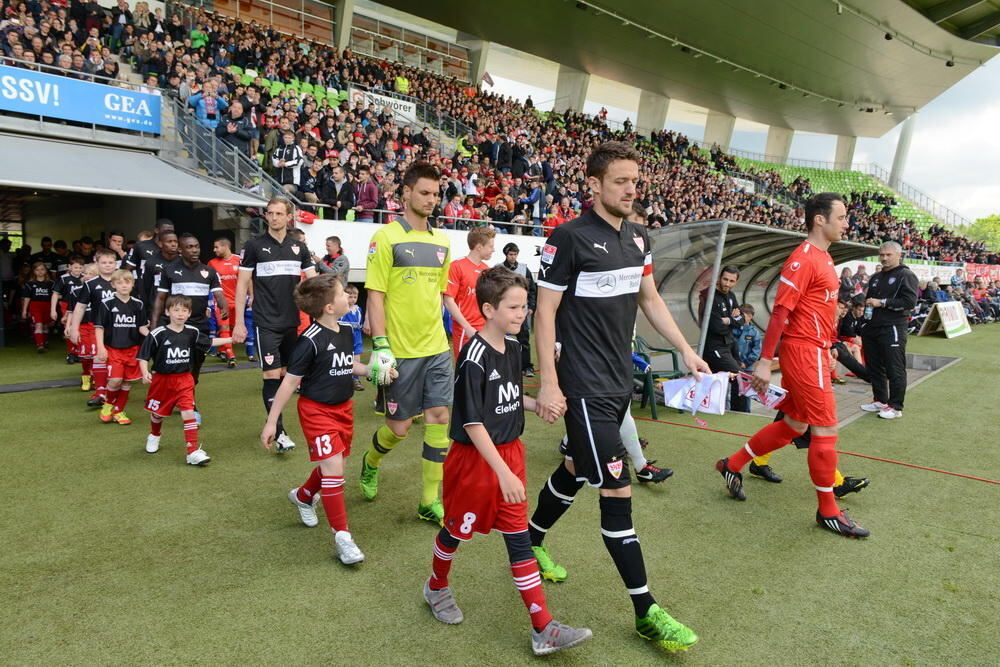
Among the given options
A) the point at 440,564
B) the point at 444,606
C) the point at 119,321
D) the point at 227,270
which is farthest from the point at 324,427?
the point at 227,270

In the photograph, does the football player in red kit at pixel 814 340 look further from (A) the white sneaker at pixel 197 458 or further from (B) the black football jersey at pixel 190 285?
(B) the black football jersey at pixel 190 285

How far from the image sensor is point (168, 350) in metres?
A: 4.91

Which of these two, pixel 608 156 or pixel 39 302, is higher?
pixel 608 156

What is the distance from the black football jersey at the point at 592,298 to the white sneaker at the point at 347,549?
4.81 ft

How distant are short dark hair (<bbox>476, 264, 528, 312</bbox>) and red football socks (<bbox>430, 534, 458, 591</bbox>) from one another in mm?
1084

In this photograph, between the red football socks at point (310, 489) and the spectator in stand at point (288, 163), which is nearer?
the red football socks at point (310, 489)

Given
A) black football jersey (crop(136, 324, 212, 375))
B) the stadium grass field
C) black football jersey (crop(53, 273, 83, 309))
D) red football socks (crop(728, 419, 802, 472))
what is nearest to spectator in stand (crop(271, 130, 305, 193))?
black football jersey (crop(53, 273, 83, 309))

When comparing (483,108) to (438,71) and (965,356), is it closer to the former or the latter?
(438,71)

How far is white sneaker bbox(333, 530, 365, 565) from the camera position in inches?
125

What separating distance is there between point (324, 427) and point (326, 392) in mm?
198

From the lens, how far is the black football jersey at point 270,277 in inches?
194

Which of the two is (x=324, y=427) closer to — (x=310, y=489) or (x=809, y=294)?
(x=310, y=489)

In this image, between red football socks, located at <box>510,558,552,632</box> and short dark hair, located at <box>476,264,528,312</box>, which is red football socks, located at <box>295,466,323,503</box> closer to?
red football socks, located at <box>510,558,552,632</box>

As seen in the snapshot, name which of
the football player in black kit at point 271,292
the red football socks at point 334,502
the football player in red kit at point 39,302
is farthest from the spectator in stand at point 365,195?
the red football socks at point 334,502
